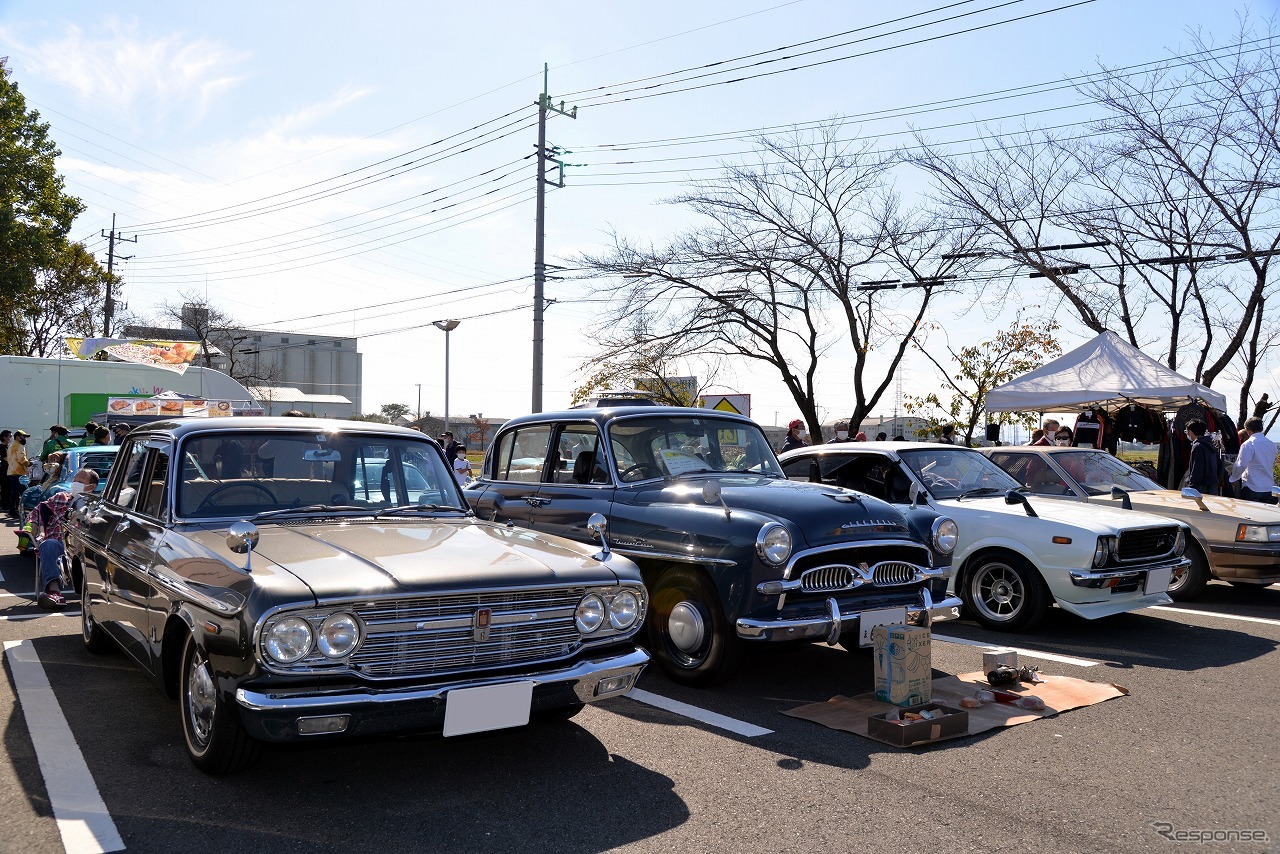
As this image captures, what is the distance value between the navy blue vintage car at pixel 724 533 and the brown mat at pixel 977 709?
395mm

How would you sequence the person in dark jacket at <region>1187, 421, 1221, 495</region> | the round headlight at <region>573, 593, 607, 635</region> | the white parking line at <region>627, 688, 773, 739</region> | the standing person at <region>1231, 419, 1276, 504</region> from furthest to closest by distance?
the person in dark jacket at <region>1187, 421, 1221, 495</region> → the standing person at <region>1231, 419, 1276, 504</region> → the white parking line at <region>627, 688, 773, 739</region> → the round headlight at <region>573, 593, 607, 635</region>

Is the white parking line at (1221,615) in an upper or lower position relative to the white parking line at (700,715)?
upper

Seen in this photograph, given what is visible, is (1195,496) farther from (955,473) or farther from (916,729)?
(916,729)

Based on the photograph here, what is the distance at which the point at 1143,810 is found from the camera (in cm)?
402

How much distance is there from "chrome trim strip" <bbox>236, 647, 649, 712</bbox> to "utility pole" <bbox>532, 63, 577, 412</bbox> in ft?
63.4

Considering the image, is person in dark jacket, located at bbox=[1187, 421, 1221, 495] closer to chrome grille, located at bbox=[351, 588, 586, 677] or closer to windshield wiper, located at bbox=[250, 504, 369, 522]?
chrome grille, located at bbox=[351, 588, 586, 677]

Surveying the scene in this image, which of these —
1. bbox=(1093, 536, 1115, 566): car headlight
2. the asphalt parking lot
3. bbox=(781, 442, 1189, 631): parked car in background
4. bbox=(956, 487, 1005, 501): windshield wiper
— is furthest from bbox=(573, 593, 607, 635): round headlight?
bbox=(956, 487, 1005, 501): windshield wiper

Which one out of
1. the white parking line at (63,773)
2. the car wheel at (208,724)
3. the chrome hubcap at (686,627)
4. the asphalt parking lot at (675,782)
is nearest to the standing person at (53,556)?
the white parking line at (63,773)

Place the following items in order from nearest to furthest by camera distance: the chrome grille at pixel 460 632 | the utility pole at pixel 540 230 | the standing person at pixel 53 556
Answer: the chrome grille at pixel 460 632, the standing person at pixel 53 556, the utility pole at pixel 540 230

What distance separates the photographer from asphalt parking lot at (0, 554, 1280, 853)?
3.68 meters

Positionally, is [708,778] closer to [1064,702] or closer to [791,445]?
[1064,702]

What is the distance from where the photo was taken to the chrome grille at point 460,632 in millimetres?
3822

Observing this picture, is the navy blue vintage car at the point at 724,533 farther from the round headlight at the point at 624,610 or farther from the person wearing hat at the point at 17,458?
the person wearing hat at the point at 17,458

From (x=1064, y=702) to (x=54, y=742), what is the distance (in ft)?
17.7
